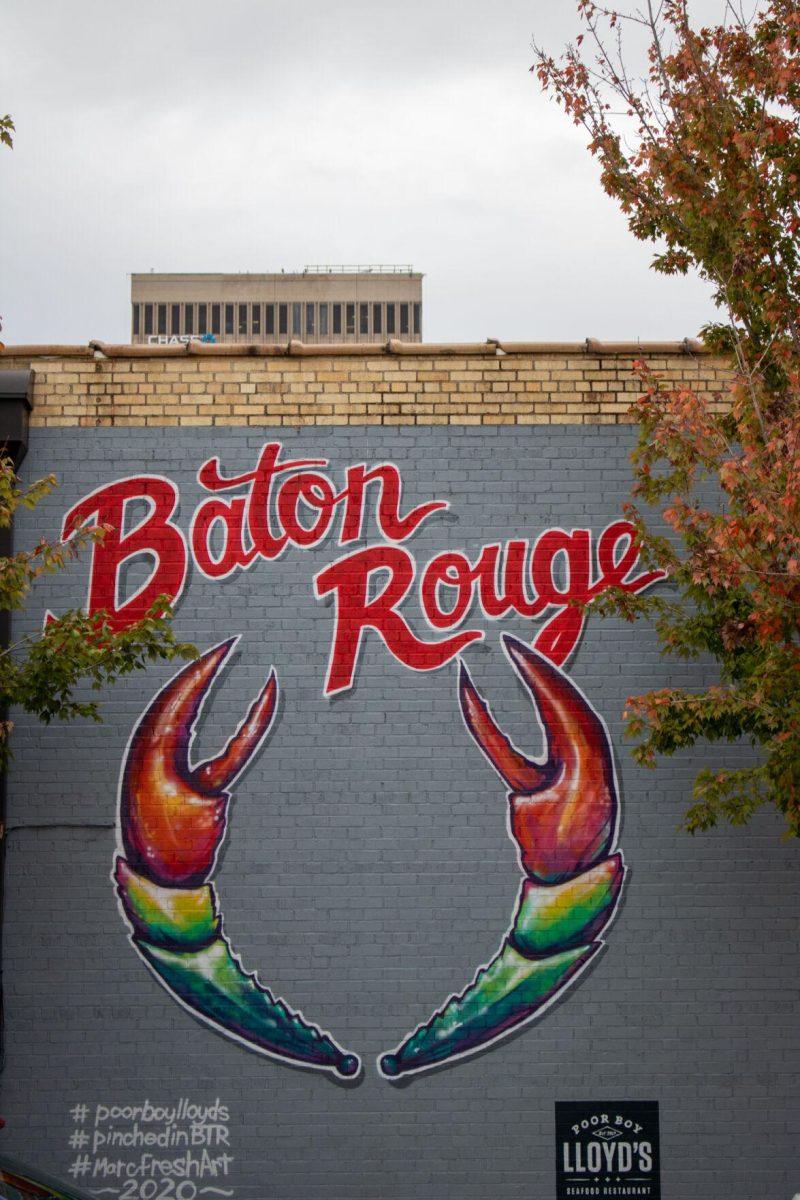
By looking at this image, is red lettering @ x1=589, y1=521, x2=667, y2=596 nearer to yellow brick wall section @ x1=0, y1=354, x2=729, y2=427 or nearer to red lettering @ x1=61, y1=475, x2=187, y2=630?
yellow brick wall section @ x1=0, y1=354, x2=729, y2=427

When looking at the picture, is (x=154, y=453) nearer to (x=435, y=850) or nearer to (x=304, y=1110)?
(x=435, y=850)

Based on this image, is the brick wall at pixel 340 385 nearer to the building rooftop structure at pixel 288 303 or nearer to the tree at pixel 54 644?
the tree at pixel 54 644

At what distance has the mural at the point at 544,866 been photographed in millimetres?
9352

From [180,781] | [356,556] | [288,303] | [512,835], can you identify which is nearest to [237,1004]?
[180,781]

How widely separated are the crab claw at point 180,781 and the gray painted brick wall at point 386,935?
0.11 m

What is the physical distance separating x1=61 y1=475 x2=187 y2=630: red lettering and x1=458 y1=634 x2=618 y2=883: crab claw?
7.53 feet

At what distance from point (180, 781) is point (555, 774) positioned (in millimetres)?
2684

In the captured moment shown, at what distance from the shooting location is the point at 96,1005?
9375 mm

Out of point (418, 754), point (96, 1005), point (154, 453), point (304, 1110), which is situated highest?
point (154, 453)

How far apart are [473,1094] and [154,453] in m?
5.11

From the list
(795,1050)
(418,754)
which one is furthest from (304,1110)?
(795,1050)

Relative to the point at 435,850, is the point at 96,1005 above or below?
below

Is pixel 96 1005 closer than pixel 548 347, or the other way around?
pixel 96 1005

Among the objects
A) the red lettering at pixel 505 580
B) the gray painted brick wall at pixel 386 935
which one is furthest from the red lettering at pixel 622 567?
the red lettering at pixel 505 580
